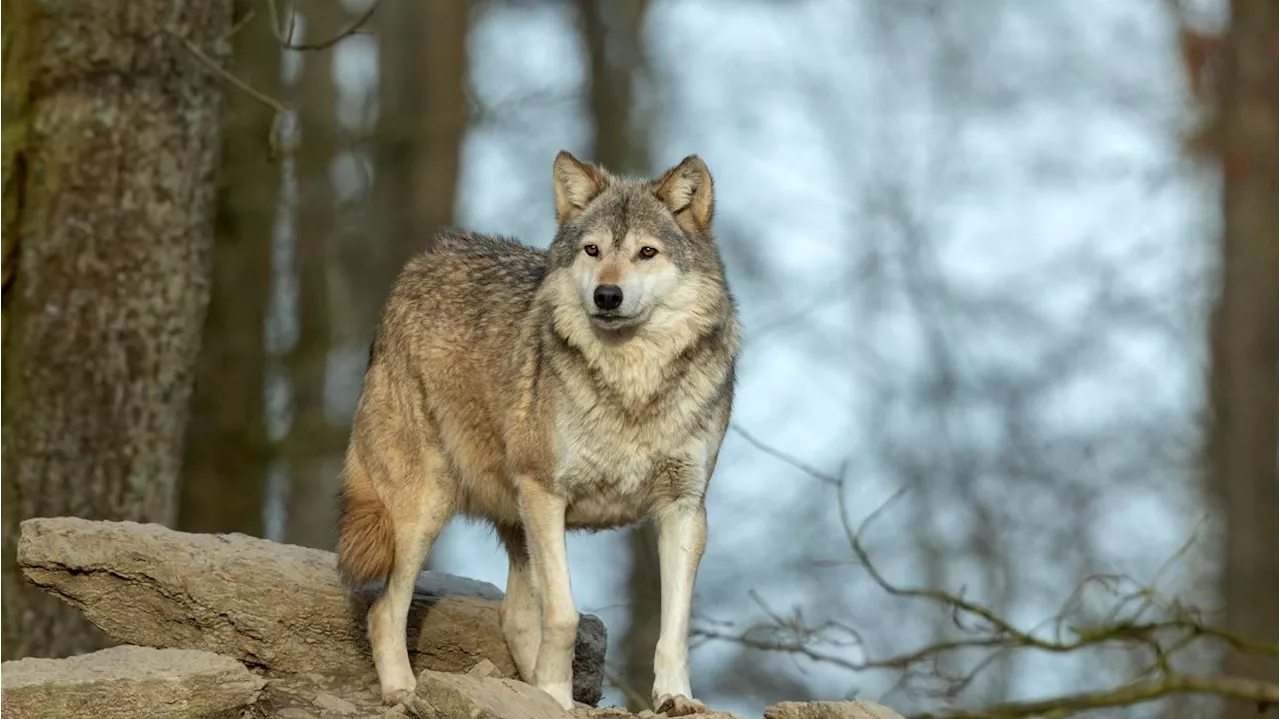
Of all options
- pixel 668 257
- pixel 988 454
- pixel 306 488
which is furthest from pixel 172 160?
pixel 988 454

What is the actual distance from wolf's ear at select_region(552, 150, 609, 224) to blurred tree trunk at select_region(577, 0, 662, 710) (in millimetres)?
7444

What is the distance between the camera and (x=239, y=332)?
1309cm

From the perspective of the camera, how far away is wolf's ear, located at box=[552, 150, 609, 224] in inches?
289

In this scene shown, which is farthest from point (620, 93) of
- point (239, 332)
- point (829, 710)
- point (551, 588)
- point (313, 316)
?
point (829, 710)

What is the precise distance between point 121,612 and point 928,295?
710 inches

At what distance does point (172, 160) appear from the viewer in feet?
28.2

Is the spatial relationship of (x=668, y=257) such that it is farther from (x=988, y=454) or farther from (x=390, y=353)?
(x=988, y=454)

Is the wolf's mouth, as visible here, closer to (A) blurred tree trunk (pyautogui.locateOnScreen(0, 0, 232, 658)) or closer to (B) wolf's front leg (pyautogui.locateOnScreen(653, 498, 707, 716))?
(B) wolf's front leg (pyautogui.locateOnScreen(653, 498, 707, 716))

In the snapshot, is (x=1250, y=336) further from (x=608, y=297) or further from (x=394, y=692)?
(x=394, y=692)

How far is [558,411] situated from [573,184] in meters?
1.12

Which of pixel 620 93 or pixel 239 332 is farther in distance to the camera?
pixel 620 93

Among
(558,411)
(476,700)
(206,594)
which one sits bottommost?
(476,700)

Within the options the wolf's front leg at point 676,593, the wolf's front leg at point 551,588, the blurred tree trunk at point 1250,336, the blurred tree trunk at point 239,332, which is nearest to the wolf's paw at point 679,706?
the wolf's front leg at point 676,593

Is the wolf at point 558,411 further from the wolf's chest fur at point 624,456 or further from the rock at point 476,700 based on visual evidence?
the rock at point 476,700
